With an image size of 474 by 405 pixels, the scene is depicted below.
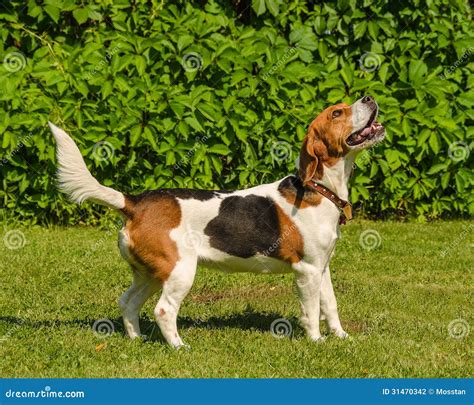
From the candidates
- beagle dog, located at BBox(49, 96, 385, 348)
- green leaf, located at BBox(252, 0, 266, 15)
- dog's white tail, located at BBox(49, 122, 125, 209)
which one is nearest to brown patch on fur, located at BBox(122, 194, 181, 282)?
beagle dog, located at BBox(49, 96, 385, 348)

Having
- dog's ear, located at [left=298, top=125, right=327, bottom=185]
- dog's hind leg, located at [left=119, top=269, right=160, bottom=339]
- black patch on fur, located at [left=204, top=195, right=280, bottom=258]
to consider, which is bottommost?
dog's hind leg, located at [left=119, top=269, right=160, bottom=339]

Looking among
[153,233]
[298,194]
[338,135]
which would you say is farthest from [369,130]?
[153,233]

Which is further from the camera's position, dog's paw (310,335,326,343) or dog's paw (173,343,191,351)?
dog's paw (310,335,326,343)

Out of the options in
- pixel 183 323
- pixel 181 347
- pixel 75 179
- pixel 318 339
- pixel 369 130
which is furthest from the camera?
pixel 183 323

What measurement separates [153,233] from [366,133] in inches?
62.7

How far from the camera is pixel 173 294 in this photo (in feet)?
19.2

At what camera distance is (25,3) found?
9609mm

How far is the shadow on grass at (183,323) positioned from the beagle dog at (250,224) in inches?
14.2

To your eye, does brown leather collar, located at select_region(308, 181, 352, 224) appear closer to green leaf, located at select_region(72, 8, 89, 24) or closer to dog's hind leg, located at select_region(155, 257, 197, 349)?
dog's hind leg, located at select_region(155, 257, 197, 349)

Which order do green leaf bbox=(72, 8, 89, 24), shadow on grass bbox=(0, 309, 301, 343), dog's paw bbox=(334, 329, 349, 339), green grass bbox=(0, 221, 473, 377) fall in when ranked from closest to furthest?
1. green grass bbox=(0, 221, 473, 377)
2. dog's paw bbox=(334, 329, 349, 339)
3. shadow on grass bbox=(0, 309, 301, 343)
4. green leaf bbox=(72, 8, 89, 24)

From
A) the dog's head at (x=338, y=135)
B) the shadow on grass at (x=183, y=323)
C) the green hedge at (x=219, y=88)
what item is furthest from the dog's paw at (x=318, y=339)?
the green hedge at (x=219, y=88)

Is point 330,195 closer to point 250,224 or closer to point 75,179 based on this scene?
point 250,224

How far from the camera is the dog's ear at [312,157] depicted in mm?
6027

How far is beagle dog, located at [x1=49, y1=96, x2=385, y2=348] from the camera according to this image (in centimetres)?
585
